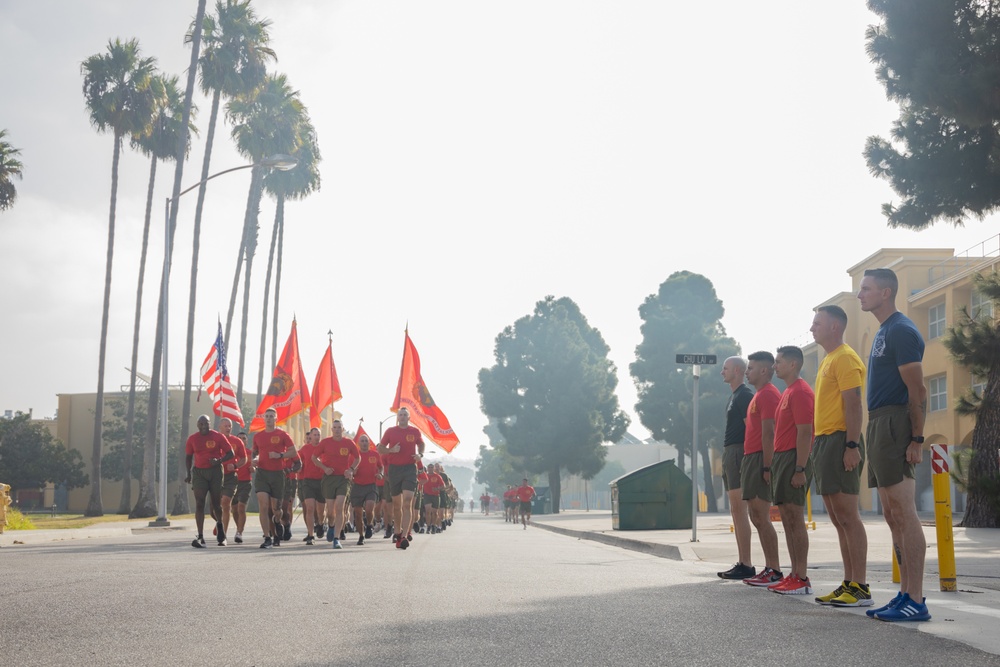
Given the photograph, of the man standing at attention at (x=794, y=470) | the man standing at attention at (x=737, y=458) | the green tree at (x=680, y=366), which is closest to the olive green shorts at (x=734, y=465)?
the man standing at attention at (x=737, y=458)

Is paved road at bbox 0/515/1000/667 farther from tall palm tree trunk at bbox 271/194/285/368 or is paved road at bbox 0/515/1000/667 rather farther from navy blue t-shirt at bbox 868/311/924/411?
tall palm tree trunk at bbox 271/194/285/368

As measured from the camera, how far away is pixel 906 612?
634 centimetres

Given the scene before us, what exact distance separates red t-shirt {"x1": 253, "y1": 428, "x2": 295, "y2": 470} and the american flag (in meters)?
11.0

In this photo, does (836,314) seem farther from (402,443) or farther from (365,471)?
(365,471)

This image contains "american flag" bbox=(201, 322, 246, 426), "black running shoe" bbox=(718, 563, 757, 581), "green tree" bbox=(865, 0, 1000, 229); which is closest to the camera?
"black running shoe" bbox=(718, 563, 757, 581)

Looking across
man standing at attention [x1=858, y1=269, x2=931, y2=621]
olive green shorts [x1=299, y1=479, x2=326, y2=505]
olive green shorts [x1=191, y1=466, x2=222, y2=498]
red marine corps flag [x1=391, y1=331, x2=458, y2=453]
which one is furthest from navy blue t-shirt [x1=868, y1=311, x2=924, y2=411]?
red marine corps flag [x1=391, y1=331, x2=458, y2=453]

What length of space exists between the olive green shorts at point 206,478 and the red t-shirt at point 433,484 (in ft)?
37.0

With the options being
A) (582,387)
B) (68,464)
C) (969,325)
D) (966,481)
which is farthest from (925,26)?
(68,464)

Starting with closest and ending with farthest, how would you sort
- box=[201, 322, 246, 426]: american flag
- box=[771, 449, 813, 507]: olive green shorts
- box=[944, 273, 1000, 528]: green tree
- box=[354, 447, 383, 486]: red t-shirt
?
box=[771, 449, 813, 507]: olive green shorts, box=[354, 447, 383, 486]: red t-shirt, box=[944, 273, 1000, 528]: green tree, box=[201, 322, 246, 426]: american flag

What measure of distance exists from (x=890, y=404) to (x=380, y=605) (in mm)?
3527

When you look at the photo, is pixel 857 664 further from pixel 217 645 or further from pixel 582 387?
pixel 582 387

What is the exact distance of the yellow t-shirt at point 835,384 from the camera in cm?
734

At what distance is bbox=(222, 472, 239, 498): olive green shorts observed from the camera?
16.9 metres

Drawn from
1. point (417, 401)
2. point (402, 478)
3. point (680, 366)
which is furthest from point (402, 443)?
point (680, 366)
